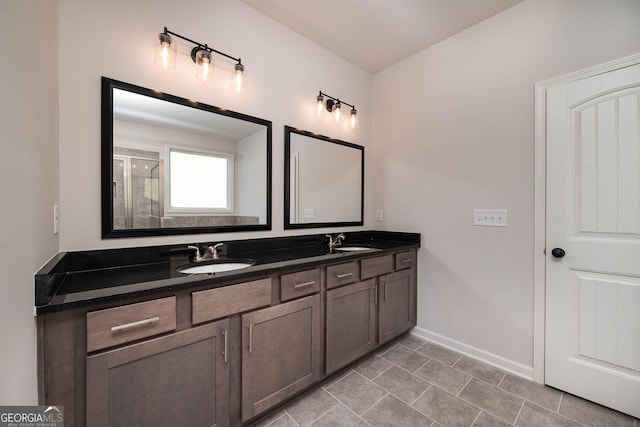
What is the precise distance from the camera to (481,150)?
2141 mm

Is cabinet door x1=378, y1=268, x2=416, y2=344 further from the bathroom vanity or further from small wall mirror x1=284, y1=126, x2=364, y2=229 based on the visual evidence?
small wall mirror x1=284, y1=126, x2=364, y2=229

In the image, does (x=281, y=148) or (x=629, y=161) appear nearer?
(x=629, y=161)

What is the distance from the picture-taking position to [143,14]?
151cm

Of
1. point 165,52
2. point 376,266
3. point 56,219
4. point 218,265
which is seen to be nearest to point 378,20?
point 165,52

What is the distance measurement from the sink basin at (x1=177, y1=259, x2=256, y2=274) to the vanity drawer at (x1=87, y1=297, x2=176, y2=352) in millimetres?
386

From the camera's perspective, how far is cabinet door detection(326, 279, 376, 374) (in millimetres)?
1775

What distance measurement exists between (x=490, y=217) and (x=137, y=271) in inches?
95.9

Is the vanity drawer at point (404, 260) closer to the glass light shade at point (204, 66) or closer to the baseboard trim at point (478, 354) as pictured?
the baseboard trim at point (478, 354)

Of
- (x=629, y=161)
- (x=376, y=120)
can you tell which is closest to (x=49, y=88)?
(x=376, y=120)

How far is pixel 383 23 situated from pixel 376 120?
93cm

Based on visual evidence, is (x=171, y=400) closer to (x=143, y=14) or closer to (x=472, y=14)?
(x=143, y=14)

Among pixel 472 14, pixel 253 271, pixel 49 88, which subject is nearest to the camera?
pixel 49 88

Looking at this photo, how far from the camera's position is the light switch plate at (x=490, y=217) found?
2025 mm

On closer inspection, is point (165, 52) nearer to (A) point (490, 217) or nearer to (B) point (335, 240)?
(B) point (335, 240)
